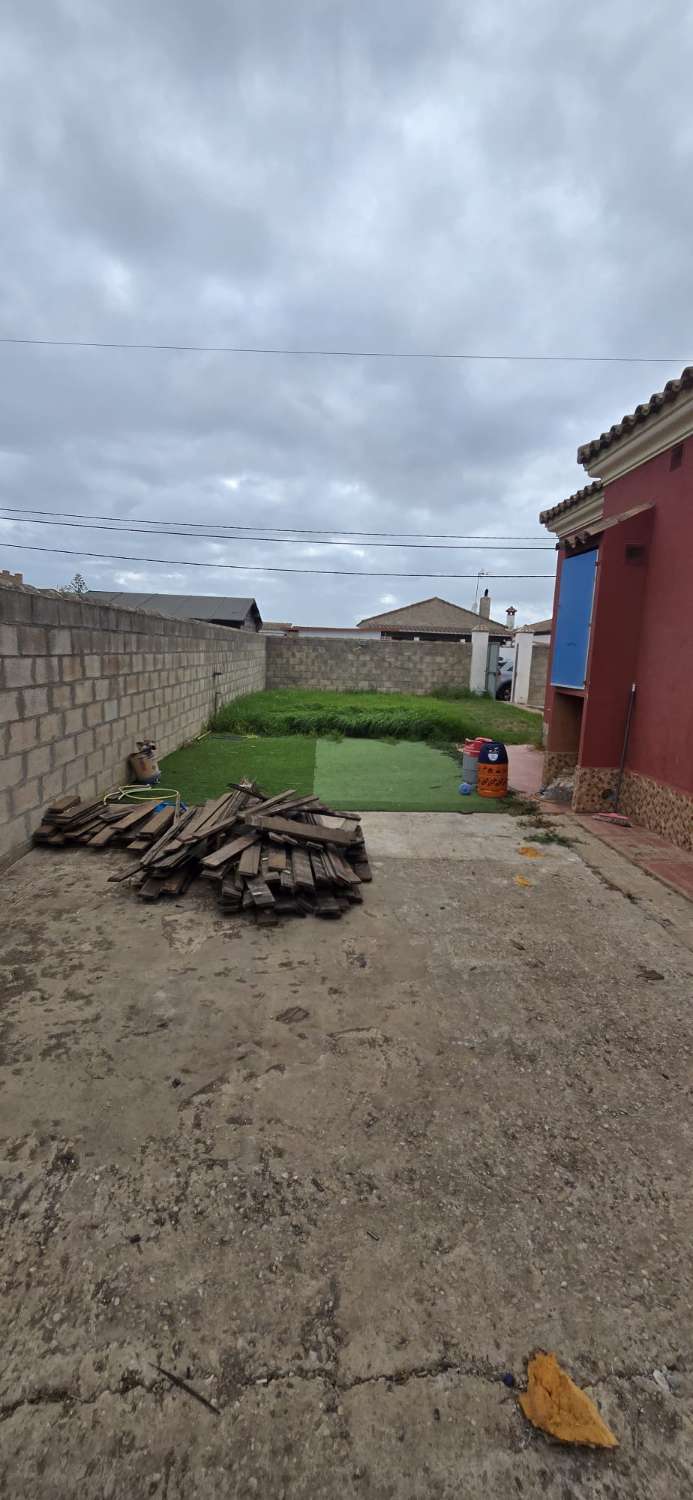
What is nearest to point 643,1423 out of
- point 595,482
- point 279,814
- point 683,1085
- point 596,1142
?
point 596,1142

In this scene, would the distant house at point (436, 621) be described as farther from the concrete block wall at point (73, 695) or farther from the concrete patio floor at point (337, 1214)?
the concrete patio floor at point (337, 1214)

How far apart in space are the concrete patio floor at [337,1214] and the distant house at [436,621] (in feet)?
104

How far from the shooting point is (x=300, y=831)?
15.8ft

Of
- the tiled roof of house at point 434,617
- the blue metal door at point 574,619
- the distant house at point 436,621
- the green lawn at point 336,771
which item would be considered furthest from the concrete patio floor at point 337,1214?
the tiled roof of house at point 434,617

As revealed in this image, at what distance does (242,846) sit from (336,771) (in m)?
4.48

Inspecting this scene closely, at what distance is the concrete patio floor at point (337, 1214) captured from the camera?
1.37 metres

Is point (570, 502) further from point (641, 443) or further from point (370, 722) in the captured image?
point (370, 722)

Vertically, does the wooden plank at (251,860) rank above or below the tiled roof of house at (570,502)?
below

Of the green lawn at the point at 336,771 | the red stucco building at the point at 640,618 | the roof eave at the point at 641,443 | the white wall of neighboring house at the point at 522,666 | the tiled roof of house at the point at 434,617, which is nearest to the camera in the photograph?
the roof eave at the point at 641,443

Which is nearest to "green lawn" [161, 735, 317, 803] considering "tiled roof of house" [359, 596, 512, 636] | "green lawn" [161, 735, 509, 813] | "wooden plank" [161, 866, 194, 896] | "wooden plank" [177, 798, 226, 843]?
"green lawn" [161, 735, 509, 813]

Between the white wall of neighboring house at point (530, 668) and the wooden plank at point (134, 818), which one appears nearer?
the wooden plank at point (134, 818)

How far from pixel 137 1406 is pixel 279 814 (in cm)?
401

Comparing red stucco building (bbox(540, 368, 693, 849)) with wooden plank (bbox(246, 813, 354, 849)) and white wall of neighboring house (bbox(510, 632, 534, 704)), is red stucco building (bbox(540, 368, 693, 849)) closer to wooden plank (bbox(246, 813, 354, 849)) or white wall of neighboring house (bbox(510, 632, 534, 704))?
wooden plank (bbox(246, 813, 354, 849))

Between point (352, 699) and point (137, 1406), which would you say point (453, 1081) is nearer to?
point (137, 1406)
